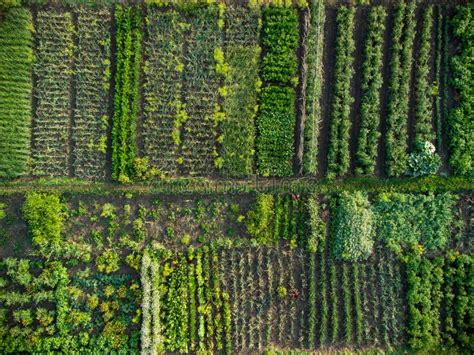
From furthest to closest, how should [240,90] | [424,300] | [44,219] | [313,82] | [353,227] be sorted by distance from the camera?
[240,90] → [313,82] → [44,219] → [424,300] → [353,227]

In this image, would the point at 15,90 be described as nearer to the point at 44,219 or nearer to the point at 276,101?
the point at 44,219

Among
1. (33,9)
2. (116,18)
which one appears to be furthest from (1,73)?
(116,18)

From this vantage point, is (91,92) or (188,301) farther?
(91,92)

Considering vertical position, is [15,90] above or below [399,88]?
below

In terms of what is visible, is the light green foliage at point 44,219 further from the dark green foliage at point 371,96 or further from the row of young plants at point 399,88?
the row of young plants at point 399,88

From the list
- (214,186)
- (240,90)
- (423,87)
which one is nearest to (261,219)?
(214,186)

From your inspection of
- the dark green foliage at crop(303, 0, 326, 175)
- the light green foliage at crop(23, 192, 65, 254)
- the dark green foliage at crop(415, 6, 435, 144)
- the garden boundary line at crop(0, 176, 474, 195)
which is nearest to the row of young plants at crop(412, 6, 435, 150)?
the dark green foliage at crop(415, 6, 435, 144)
